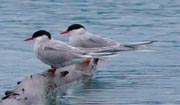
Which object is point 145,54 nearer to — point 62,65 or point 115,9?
point 62,65

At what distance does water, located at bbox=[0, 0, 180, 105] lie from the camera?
29.9 ft

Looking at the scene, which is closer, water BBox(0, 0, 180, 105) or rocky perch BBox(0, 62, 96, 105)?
rocky perch BBox(0, 62, 96, 105)

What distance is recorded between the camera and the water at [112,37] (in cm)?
912

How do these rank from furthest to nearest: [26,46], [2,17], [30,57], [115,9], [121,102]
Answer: [115,9] < [2,17] < [26,46] < [30,57] < [121,102]

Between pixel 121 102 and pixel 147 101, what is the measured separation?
297 mm

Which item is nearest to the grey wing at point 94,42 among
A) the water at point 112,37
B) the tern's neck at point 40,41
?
the water at point 112,37

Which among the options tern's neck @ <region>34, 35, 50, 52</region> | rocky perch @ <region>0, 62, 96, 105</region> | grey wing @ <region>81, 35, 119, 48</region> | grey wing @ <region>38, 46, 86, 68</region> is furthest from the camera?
grey wing @ <region>81, 35, 119, 48</region>

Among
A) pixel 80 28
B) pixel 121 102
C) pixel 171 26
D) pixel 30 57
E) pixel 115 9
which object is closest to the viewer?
pixel 121 102

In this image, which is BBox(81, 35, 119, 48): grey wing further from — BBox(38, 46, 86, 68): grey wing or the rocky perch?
BBox(38, 46, 86, 68): grey wing

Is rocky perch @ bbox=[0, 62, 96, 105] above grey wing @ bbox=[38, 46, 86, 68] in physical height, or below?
below

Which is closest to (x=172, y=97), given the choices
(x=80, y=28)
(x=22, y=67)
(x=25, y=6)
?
(x=80, y=28)

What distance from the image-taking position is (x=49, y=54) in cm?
895

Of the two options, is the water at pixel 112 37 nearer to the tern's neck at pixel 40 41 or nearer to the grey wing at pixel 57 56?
the grey wing at pixel 57 56

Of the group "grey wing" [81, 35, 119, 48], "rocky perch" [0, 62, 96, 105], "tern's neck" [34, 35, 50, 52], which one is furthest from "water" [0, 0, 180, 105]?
"tern's neck" [34, 35, 50, 52]
